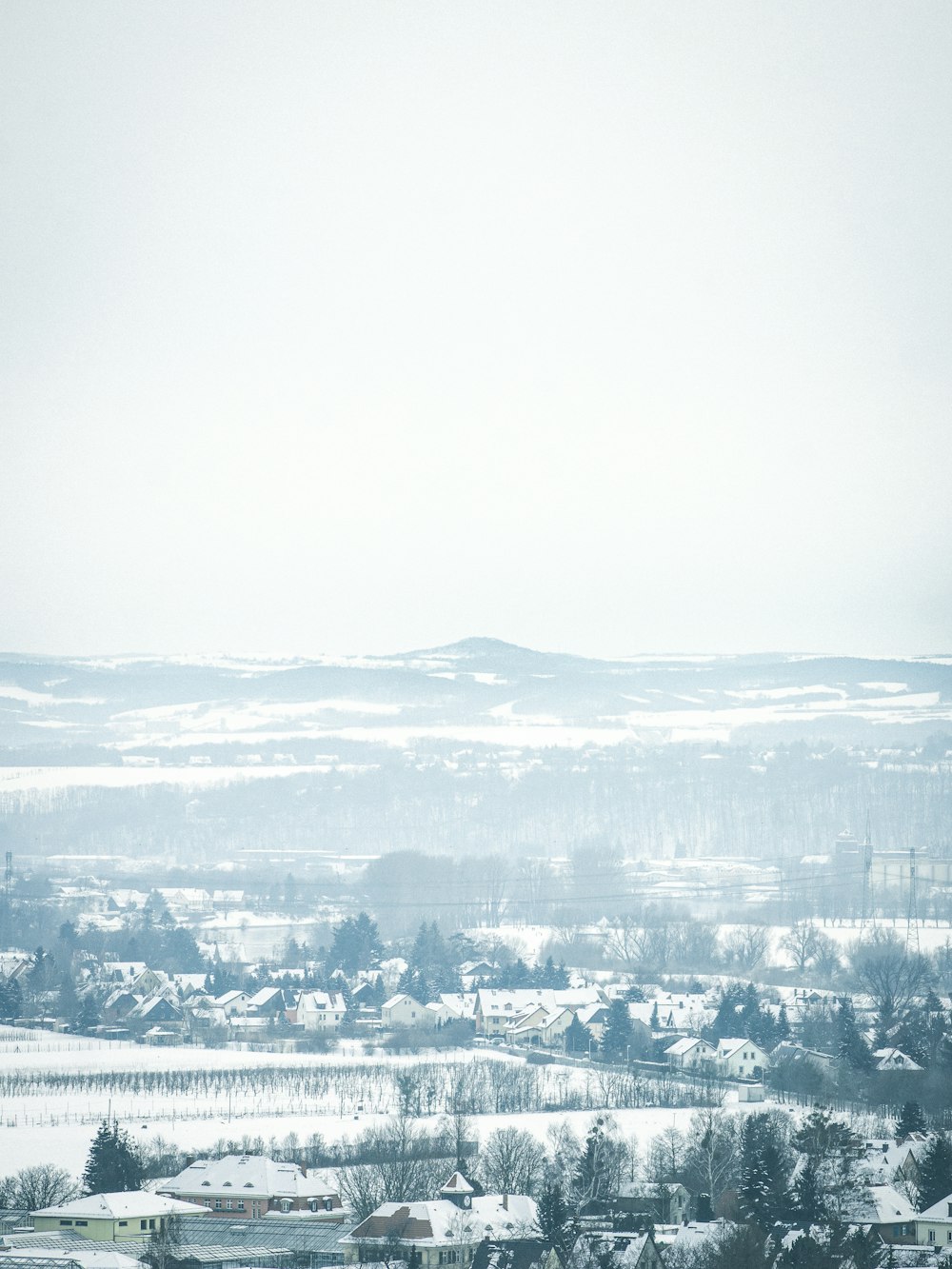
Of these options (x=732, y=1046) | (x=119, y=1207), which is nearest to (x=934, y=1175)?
(x=119, y=1207)

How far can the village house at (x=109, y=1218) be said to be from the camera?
80.4ft

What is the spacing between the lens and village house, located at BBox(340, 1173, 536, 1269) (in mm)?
23938

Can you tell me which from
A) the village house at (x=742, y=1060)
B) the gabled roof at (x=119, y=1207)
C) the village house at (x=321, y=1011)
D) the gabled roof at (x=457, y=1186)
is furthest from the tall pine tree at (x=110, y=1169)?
the village house at (x=321, y=1011)

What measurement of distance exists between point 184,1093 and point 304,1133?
497 centimetres

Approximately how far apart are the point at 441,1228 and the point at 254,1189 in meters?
2.95

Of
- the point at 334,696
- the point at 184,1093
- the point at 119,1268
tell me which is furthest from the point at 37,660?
the point at 119,1268

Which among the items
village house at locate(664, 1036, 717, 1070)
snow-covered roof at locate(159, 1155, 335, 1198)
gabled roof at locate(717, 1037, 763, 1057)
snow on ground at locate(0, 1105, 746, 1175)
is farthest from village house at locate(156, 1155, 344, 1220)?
gabled roof at locate(717, 1037, 763, 1057)

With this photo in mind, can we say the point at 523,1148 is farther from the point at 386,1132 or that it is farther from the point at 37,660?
the point at 37,660

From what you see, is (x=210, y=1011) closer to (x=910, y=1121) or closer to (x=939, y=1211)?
(x=910, y=1121)

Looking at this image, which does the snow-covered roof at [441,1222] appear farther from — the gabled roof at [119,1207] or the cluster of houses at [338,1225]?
the gabled roof at [119,1207]

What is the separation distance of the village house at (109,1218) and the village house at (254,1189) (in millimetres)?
935

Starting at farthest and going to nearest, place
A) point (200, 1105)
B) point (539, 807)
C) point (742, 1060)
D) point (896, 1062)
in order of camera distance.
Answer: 1. point (539, 807)
2. point (742, 1060)
3. point (896, 1062)
4. point (200, 1105)

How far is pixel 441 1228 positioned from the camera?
967 inches

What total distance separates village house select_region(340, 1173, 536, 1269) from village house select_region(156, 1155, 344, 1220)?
1.22 metres
